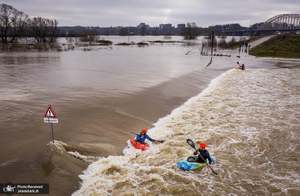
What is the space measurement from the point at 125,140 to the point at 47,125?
4.75 m

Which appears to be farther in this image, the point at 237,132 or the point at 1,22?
the point at 1,22

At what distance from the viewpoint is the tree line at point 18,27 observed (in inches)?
3920

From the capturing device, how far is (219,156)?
42.1 feet

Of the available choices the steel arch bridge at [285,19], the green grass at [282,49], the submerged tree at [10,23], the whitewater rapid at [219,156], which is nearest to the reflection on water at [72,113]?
the whitewater rapid at [219,156]

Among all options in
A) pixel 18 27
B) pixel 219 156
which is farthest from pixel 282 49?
pixel 18 27

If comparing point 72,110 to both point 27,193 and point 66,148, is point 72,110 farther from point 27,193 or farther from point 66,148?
point 27,193

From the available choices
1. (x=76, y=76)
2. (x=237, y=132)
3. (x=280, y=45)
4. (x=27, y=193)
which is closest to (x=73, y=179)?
(x=27, y=193)

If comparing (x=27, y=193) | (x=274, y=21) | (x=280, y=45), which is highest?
(x=274, y=21)

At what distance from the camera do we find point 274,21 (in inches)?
7397

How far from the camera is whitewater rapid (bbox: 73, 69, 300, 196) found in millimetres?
10203

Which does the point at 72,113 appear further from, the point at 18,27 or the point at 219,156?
the point at 18,27

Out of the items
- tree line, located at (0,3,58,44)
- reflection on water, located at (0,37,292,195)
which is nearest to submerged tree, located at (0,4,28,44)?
tree line, located at (0,3,58,44)

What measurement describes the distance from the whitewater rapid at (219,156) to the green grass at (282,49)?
5092 centimetres

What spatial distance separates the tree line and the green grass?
85.1m
